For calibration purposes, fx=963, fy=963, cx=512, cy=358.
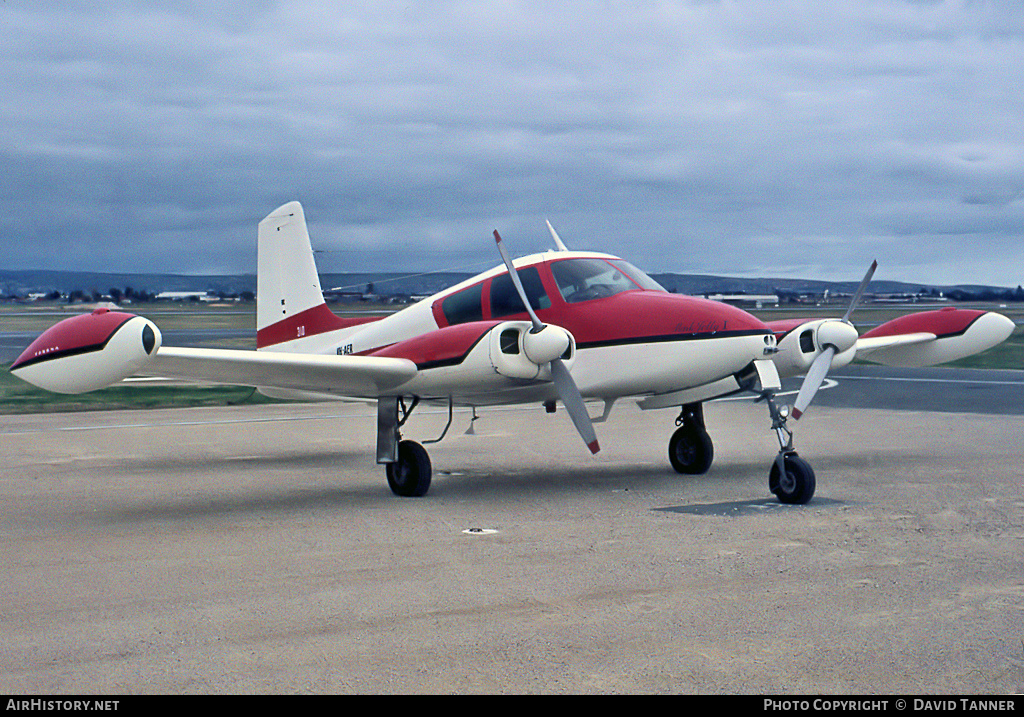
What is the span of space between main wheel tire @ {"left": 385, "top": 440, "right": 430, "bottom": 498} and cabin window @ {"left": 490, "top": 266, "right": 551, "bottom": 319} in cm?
192

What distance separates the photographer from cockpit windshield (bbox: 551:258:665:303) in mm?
11375

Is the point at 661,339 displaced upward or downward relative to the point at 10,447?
upward

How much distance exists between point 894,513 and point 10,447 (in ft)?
45.4

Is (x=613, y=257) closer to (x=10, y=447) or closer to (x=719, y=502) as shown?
(x=719, y=502)

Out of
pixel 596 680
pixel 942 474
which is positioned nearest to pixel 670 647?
pixel 596 680

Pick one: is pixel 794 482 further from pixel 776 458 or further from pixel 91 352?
pixel 91 352

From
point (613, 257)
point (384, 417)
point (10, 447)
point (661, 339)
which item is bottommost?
point (10, 447)

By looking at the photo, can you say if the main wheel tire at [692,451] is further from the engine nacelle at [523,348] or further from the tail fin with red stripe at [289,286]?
the tail fin with red stripe at [289,286]

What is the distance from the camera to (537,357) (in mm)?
10070

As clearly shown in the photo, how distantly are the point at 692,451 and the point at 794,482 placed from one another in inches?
101

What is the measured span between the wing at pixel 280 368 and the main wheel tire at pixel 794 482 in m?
4.04

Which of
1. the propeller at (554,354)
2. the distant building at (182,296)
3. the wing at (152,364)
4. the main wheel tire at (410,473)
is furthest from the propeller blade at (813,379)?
the distant building at (182,296)

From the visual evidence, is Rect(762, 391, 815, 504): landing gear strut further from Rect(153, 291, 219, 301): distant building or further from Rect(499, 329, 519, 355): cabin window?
Rect(153, 291, 219, 301): distant building

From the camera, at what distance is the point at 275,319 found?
14562mm
